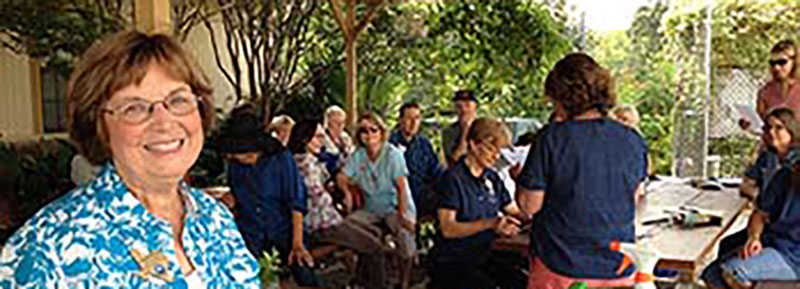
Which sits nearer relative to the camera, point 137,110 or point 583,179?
point 137,110

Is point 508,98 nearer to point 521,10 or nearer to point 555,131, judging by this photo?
point 521,10

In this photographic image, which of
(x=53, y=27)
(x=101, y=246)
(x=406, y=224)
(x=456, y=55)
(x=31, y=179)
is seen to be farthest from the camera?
(x=456, y=55)

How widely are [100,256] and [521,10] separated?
7728 mm

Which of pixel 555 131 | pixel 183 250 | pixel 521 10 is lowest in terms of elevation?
pixel 183 250

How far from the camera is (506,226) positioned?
3.73 metres

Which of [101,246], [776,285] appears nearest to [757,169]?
[776,285]

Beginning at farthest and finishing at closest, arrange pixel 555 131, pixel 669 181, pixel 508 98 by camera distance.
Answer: pixel 508 98 < pixel 669 181 < pixel 555 131

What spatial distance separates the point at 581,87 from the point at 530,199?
0.42 metres

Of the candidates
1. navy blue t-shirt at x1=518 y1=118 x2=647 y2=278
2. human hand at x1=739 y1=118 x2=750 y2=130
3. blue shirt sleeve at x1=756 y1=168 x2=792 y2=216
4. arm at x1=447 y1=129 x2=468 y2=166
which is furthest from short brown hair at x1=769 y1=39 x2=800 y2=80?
navy blue t-shirt at x1=518 y1=118 x2=647 y2=278

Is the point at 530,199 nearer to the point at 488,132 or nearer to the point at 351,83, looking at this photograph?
the point at 488,132

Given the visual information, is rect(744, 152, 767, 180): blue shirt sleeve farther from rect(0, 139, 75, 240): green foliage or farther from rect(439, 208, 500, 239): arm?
rect(0, 139, 75, 240): green foliage

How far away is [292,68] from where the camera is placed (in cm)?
1012

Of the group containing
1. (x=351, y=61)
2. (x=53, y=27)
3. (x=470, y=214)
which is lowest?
(x=470, y=214)

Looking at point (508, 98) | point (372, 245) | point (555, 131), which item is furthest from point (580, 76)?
point (508, 98)
